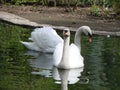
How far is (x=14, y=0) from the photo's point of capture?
25.8 meters

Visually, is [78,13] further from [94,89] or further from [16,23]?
[94,89]

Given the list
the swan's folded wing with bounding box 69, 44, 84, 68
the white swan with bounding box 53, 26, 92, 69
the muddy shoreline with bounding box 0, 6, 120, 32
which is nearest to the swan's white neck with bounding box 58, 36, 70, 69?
the white swan with bounding box 53, 26, 92, 69

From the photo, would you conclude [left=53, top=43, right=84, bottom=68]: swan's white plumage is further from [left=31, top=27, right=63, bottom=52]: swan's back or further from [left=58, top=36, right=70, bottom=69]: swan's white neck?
Answer: [left=31, top=27, right=63, bottom=52]: swan's back

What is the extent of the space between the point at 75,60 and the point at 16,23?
7029 millimetres

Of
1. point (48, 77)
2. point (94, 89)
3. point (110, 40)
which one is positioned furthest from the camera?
point (110, 40)

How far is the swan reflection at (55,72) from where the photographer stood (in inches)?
411

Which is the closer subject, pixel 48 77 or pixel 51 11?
pixel 48 77

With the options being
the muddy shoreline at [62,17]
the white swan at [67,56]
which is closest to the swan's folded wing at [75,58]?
the white swan at [67,56]

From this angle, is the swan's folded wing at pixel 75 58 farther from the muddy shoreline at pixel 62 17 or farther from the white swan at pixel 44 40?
the muddy shoreline at pixel 62 17

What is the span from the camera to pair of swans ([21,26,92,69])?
38.3 ft

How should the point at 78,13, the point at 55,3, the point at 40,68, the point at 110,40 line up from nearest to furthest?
the point at 40,68 < the point at 110,40 < the point at 78,13 < the point at 55,3

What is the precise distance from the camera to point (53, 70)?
11.5m

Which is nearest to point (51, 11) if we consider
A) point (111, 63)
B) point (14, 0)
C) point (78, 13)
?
point (78, 13)

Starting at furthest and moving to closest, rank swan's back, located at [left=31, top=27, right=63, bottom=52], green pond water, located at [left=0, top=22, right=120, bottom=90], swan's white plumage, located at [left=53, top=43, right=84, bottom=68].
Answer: swan's back, located at [left=31, top=27, right=63, bottom=52] < swan's white plumage, located at [left=53, top=43, right=84, bottom=68] < green pond water, located at [left=0, top=22, right=120, bottom=90]
